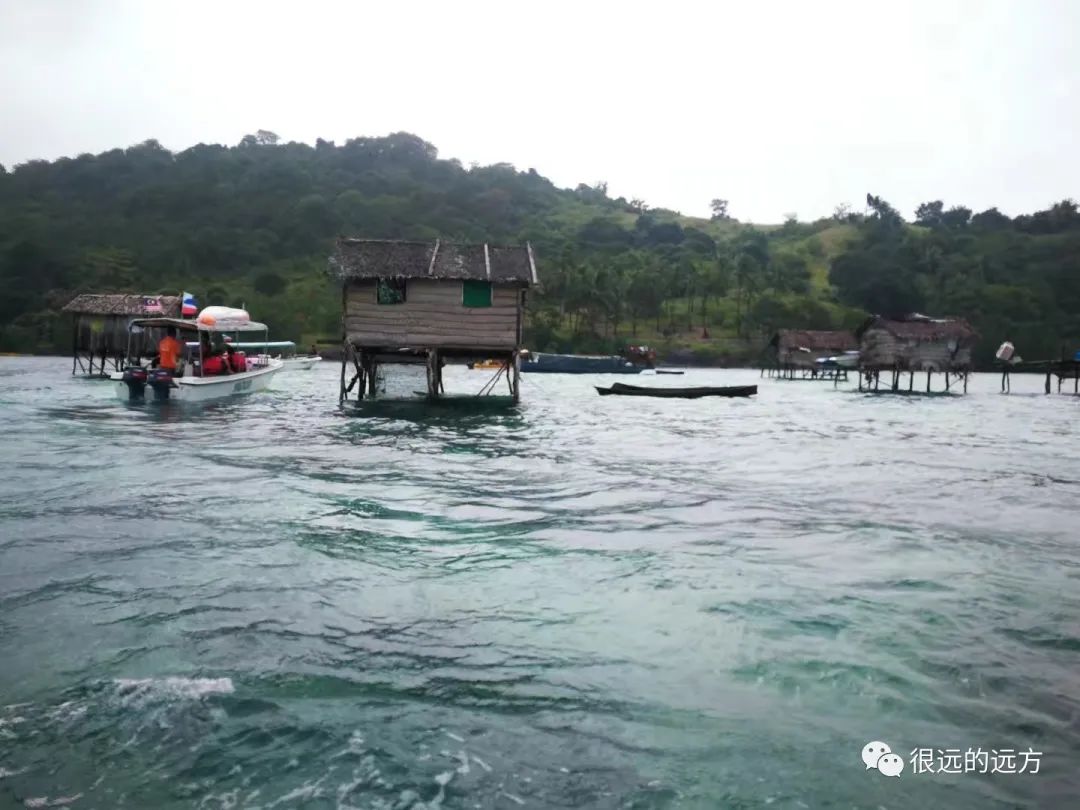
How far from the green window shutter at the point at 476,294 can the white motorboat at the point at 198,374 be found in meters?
8.13

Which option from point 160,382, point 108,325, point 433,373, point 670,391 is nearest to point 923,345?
point 670,391

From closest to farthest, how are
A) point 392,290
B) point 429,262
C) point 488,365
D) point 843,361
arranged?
point 392,290
point 429,262
point 843,361
point 488,365

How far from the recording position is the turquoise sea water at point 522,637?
4.25 meters

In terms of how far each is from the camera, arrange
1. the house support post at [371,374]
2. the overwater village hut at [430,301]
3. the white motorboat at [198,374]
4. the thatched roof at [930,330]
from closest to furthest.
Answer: the white motorboat at [198,374] < the overwater village hut at [430,301] < the house support post at [371,374] < the thatched roof at [930,330]

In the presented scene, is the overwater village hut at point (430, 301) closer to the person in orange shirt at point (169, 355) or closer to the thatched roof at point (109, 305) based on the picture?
the person in orange shirt at point (169, 355)

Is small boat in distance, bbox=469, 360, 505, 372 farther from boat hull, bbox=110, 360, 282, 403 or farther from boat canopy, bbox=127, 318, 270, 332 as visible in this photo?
boat hull, bbox=110, 360, 282, 403

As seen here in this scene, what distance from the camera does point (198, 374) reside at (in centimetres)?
2631

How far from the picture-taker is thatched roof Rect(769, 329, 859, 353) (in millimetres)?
66375

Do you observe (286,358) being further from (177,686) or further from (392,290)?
(177,686)

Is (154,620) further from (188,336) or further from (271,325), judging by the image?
(271,325)

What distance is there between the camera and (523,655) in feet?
19.0

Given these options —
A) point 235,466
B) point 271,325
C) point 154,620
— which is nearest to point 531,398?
point 235,466

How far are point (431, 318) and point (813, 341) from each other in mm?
46703

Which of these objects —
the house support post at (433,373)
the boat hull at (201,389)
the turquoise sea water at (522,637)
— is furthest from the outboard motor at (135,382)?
the turquoise sea water at (522,637)
